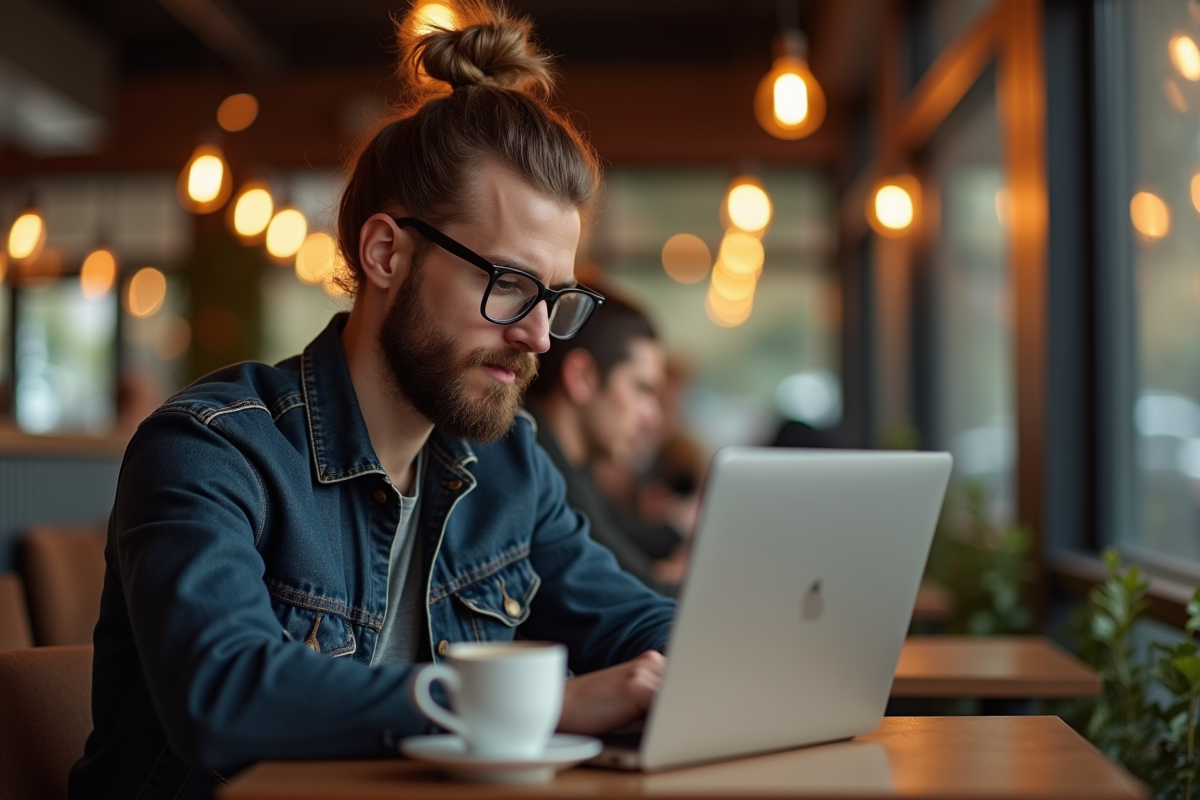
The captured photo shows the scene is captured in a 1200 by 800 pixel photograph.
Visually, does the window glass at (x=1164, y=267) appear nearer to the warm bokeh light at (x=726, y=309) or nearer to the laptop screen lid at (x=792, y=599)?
the laptop screen lid at (x=792, y=599)

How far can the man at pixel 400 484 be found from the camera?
46.5 inches

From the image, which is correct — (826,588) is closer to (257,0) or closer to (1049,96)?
(1049,96)

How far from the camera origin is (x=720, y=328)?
30.4 ft

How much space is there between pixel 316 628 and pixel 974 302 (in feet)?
13.5

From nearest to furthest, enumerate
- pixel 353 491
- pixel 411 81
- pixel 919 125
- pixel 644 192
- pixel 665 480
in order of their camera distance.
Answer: pixel 353 491
pixel 411 81
pixel 919 125
pixel 665 480
pixel 644 192

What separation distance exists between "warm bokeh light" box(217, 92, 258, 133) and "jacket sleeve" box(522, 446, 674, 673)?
5.23 meters

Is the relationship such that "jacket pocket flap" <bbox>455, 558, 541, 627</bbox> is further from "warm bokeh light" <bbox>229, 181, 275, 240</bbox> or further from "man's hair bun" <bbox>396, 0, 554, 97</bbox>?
"warm bokeh light" <bbox>229, 181, 275, 240</bbox>

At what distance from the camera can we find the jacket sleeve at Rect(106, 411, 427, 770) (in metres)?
1.09

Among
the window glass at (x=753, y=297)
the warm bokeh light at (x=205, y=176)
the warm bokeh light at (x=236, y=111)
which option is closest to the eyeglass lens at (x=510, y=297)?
the warm bokeh light at (x=205, y=176)

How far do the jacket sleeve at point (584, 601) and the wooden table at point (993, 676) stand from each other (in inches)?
22.6

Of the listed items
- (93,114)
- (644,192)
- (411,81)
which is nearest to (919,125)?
(644,192)

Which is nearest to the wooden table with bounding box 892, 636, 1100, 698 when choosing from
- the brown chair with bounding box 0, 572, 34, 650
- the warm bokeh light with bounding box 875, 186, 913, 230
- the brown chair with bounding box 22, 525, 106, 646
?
the brown chair with bounding box 0, 572, 34, 650

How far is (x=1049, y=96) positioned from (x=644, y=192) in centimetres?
573

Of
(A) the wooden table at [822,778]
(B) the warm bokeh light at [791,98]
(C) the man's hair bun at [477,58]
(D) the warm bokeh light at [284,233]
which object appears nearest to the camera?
(A) the wooden table at [822,778]
